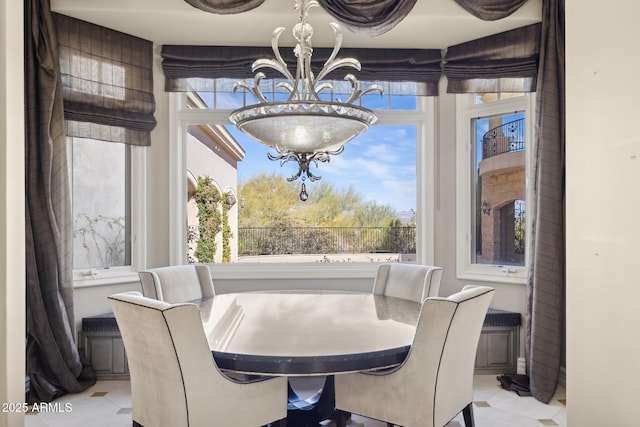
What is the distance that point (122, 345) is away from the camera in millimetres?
3350

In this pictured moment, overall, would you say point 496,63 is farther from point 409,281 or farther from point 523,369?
point 523,369

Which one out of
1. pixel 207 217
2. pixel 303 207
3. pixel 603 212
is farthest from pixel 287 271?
pixel 603 212

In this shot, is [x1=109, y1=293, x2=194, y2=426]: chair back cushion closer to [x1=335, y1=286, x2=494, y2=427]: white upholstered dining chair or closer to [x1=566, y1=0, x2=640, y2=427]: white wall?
[x1=335, y1=286, x2=494, y2=427]: white upholstered dining chair

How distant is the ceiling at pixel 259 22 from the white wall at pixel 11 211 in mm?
1398

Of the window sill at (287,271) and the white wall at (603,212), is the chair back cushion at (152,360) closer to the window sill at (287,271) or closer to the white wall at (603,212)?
the white wall at (603,212)

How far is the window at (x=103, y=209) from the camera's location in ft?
11.5

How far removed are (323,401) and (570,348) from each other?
1387 millimetres

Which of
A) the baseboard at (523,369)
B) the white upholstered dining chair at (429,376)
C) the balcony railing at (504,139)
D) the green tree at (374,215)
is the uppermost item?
the balcony railing at (504,139)

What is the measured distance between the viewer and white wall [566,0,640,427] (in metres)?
1.32

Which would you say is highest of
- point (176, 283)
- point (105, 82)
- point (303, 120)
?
point (105, 82)

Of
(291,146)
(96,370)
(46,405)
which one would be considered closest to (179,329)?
(291,146)

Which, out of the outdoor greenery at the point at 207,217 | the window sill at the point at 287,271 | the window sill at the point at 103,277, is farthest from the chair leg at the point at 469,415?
the window sill at the point at 103,277

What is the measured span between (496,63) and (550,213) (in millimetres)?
1177

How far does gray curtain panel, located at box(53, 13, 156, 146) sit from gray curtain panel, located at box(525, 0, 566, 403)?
2902 millimetres
